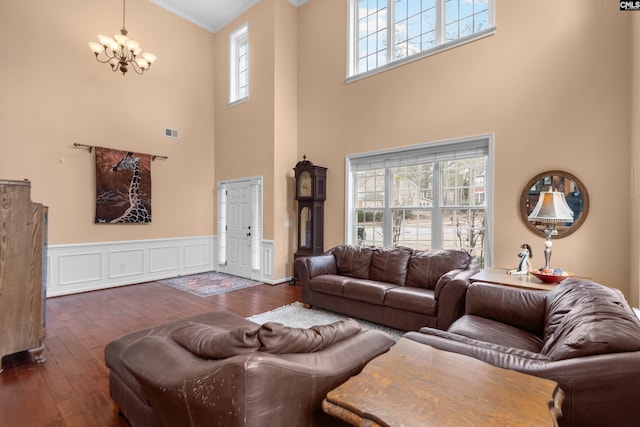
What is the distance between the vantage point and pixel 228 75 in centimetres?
663

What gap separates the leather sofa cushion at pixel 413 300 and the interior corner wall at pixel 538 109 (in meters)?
1.34

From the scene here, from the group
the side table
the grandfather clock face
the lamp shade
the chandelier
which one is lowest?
the side table

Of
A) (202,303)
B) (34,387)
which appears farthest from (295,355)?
(202,303)

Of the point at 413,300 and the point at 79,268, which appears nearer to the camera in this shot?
the point at 413,300

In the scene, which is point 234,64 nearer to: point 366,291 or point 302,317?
point 302,317

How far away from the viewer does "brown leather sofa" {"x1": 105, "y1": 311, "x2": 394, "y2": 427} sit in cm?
96

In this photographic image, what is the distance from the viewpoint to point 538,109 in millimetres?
3594

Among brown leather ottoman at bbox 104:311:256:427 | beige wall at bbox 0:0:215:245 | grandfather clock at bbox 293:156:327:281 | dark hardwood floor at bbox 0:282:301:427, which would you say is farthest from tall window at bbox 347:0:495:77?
brown leather ottoman at bbox 104:311:256:427

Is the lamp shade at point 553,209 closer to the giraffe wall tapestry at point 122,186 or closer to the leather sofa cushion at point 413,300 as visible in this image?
the leather sofa cushion at point 413,300

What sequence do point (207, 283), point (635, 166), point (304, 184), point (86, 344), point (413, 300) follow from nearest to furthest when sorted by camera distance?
point (635, 166) < point (86, 344) < point (413, 300) < point (304, 184) < point (207, 283)

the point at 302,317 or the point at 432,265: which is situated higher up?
the point at 432,265

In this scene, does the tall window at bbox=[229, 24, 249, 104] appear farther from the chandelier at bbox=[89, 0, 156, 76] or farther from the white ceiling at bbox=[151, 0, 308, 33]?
the chandelier at bbox=[89, 0, 156, 76]

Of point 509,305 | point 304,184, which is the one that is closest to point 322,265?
point 304,184

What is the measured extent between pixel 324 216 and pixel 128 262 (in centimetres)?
368
